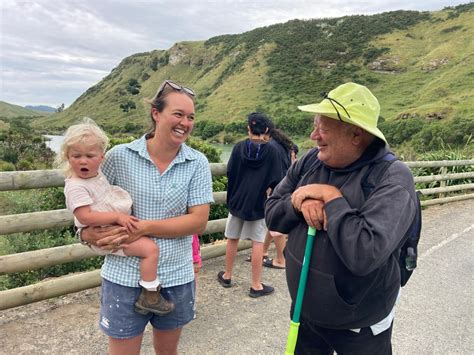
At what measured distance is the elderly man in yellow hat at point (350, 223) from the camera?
5.35ft

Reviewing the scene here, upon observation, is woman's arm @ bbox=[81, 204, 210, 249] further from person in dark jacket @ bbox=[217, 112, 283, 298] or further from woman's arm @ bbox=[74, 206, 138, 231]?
person in dark jacket @ bbox=[217, 112, 283, 298]

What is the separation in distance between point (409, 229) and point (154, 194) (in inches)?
48.4

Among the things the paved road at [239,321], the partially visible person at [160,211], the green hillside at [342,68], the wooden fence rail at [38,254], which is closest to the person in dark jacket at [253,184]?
the paved road at [239,321]

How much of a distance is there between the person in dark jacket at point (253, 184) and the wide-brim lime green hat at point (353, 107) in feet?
8.23

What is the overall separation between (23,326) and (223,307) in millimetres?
1784

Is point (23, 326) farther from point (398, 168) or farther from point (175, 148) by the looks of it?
point (398, 168)

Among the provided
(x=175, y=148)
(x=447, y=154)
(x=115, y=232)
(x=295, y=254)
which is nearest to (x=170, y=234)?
(x=115, y=232)

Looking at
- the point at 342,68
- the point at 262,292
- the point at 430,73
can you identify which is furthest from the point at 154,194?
the point at 342,68

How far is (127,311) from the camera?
6.84 feet

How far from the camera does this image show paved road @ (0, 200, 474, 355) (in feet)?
10.9

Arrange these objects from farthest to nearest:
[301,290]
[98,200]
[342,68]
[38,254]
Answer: [342,68] → [38,254] → [98,200] → [301,290]

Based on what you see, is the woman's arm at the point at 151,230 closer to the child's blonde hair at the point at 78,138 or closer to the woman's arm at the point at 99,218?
the woman's arm at the point at 99,218

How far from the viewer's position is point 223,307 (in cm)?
412

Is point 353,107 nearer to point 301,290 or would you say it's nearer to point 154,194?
point 301,290
